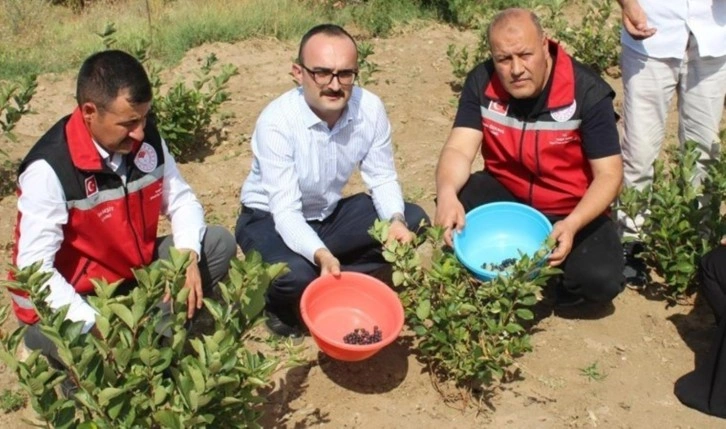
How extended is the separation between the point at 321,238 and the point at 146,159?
923 mm

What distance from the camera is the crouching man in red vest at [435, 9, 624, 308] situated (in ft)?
12.1

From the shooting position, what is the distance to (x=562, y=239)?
3.62m

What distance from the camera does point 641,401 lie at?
361 centimetres

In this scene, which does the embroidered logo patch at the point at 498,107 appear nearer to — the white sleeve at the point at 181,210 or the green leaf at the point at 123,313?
the white sleeve at the point at 181,210

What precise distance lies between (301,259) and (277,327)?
385mm

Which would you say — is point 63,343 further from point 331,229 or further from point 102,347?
point 331,229

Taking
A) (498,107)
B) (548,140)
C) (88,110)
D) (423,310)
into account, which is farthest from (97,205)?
(548,140)

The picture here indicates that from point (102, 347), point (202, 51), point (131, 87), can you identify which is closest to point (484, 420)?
point (102, 347)

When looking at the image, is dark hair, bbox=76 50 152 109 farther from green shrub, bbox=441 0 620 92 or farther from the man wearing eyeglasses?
green shrub, bbox=441 0 620 92

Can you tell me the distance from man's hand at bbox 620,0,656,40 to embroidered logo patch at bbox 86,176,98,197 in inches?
91.3

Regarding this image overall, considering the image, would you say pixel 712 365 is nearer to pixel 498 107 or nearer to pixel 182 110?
pixel 498 107

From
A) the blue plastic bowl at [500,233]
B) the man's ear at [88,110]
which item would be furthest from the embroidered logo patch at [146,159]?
the blue plastic bowl at [500,233]

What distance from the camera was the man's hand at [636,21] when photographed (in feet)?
12.8

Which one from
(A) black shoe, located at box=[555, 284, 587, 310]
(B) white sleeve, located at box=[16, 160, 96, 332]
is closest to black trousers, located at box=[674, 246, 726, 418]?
(A) black shoe, located at box=[555, 284, 587, 310]
